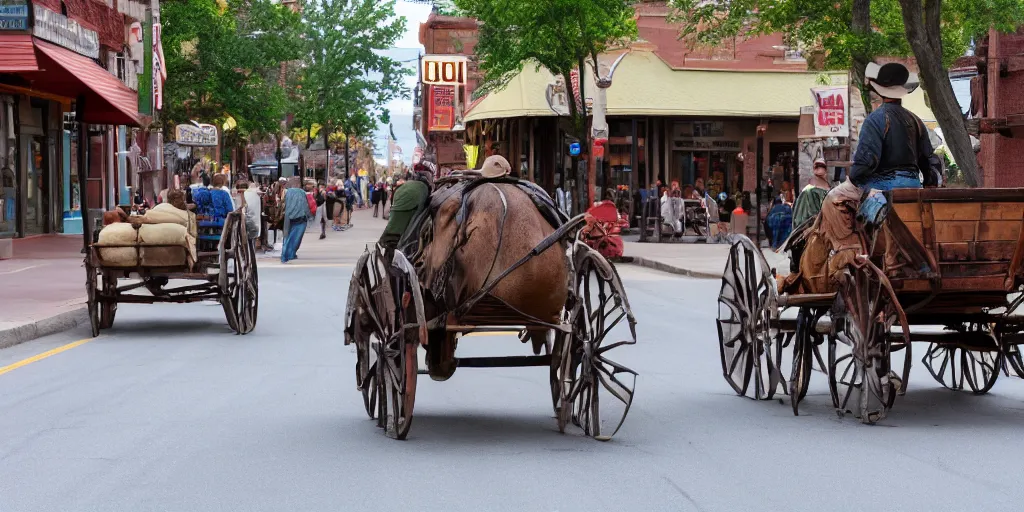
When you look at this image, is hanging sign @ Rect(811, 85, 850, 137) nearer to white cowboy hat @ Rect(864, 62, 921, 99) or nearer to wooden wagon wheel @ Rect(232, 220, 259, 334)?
wooden wagon wheel @ Rect(232, 220, 259, 334)

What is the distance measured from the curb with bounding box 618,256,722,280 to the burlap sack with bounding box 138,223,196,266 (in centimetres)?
1265

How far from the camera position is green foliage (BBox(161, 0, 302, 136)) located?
1955 inches

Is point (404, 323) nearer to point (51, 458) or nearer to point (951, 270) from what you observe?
point (51, 458)

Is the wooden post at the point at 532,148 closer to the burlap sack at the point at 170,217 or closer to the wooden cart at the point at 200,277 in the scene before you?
the wooden cart at the point at 200,277

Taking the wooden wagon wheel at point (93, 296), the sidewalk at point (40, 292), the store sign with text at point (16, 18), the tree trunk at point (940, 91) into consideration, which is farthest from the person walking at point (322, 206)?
the wooden wagon wheel at point (93, 296)

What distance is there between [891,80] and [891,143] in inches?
17.7

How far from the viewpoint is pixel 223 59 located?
50.2 m

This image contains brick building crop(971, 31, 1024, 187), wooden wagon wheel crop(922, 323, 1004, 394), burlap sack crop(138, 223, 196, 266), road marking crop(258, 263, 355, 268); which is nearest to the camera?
wooden wagon wheel crop(922, 323, 1004, 394)

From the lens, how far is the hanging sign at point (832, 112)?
84.4 feet

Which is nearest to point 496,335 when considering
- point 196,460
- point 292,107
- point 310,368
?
point 310,368

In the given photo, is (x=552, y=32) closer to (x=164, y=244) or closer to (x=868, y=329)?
(x=164, y=244)

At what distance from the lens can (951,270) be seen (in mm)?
9078

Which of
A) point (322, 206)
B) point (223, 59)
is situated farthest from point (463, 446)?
point (223, 59)

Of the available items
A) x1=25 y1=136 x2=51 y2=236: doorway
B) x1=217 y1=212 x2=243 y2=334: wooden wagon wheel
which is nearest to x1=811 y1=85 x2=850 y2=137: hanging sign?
x1=217 y1=212 x2=243 y2=334: wooden wagon wheel
